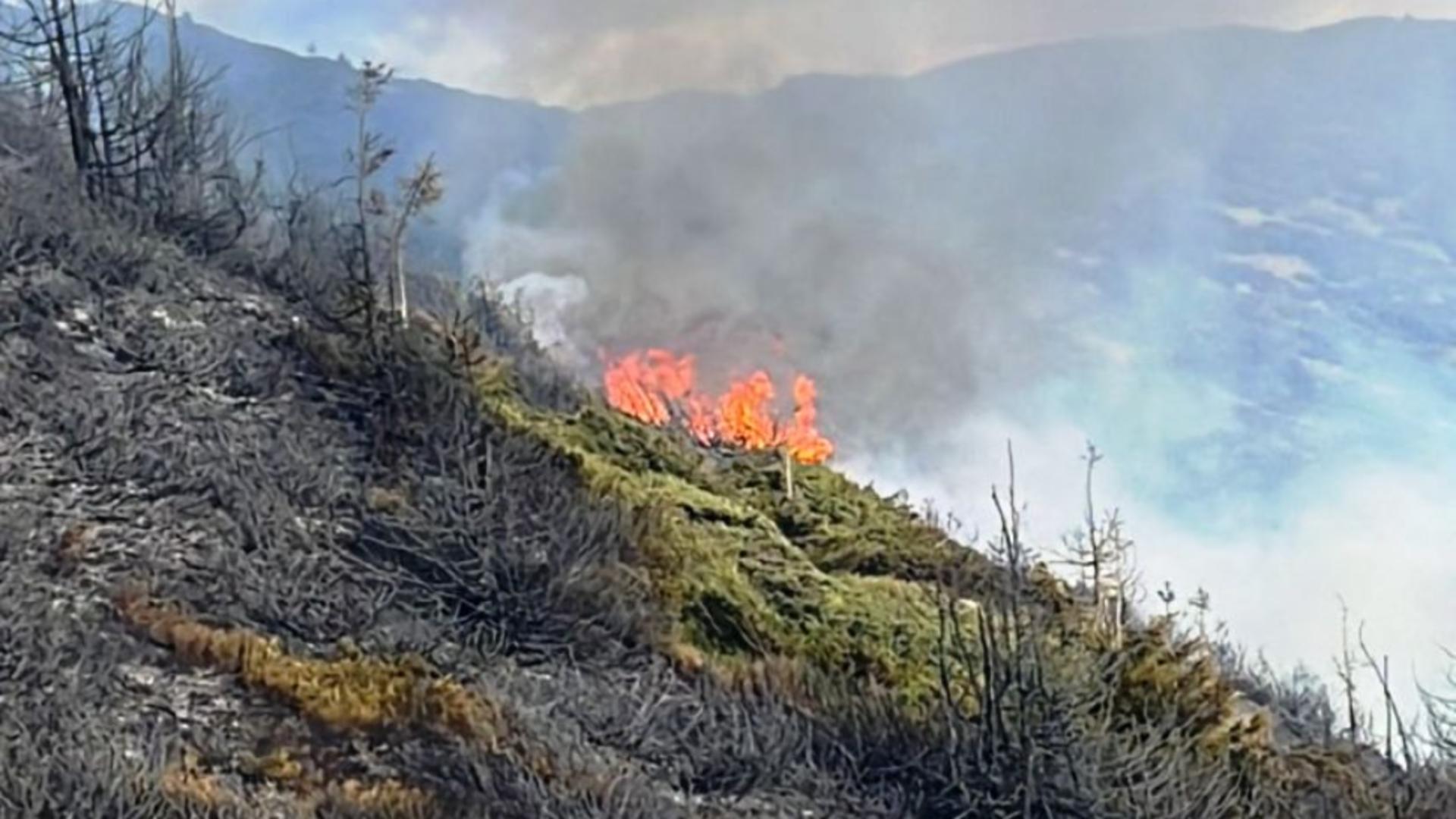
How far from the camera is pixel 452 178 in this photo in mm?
31812

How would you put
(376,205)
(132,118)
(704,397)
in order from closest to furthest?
(376,205) → (132,118) → (704,397)

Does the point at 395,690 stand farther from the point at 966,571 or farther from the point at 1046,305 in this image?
the point at 1046,305

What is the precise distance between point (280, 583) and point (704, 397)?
25416 millimetres

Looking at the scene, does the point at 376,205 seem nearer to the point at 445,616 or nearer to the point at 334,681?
the point at 445,616

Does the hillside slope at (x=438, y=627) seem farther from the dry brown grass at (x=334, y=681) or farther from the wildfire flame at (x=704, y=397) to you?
the wildfire flame at (x=704, y=397)

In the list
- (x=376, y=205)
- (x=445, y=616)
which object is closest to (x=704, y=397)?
(x=376, y=205)

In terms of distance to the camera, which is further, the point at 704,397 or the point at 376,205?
the point at 704,397

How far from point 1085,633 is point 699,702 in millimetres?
2467

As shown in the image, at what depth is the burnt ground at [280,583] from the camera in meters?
4.61

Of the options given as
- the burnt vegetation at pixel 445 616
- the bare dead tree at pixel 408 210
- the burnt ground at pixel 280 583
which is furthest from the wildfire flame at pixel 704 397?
the burnt ground at pixel 280 583

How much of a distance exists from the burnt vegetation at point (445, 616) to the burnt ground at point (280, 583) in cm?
2

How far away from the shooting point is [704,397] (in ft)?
103

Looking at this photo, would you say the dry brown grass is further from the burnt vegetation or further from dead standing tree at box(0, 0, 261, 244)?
dead standing tree at box(0, 0, 261, 244)

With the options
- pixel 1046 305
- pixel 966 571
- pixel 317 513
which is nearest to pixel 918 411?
pixel 1046 305
